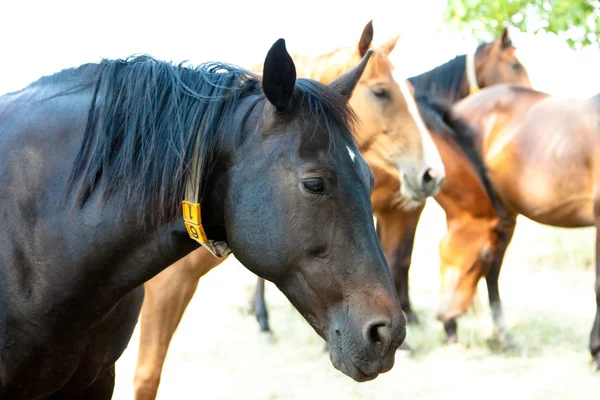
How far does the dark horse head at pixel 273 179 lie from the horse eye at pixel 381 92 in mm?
2583

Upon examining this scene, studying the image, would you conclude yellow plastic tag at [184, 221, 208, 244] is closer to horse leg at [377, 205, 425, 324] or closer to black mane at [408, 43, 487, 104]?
horse leg at [377, 205, 425, 324]

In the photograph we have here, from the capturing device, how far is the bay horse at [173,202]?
6.17 feet

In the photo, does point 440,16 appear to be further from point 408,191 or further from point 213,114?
point 213,114

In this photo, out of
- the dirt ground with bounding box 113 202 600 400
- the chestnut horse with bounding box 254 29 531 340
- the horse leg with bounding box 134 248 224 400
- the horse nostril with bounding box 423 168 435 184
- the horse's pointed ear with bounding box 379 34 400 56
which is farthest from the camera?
the chestnut horse with bounding box 254 29 531 340

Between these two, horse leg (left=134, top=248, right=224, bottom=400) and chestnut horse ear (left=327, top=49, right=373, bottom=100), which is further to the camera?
horse leg (left=134, top=248, right=224, bottom=400)

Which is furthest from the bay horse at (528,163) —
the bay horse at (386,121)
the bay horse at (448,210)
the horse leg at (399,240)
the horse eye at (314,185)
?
the horse eye at (314,185)

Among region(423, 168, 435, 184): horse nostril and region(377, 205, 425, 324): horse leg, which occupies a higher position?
region(423, 168, 435, 184): horse nostril

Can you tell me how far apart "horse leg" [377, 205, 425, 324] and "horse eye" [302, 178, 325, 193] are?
4.23 metres

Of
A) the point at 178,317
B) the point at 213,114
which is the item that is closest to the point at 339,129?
the point at 213,114

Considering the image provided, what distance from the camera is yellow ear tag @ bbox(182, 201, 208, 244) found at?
6.37 ft

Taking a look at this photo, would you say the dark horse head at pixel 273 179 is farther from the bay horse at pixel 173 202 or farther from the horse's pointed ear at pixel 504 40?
the horse's pointed ear at pixel 504 40

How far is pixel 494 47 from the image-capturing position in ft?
27.8

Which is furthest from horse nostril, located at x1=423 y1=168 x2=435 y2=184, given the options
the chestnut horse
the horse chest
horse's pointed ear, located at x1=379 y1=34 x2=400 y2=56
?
the horse chest

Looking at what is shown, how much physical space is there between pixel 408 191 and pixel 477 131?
7.02ft
